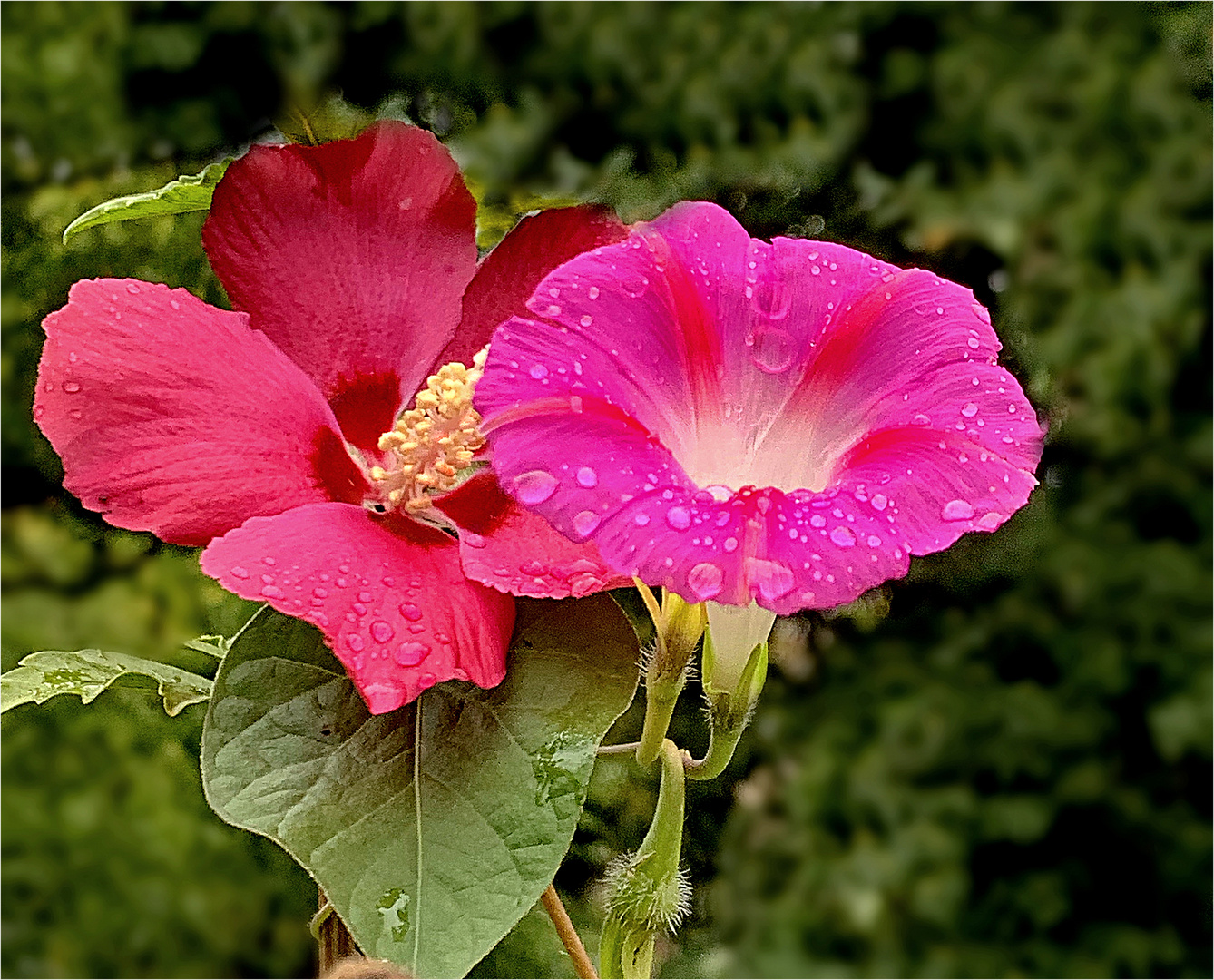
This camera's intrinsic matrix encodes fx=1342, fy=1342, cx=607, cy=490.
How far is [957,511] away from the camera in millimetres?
258

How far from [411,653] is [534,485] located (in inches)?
1.7

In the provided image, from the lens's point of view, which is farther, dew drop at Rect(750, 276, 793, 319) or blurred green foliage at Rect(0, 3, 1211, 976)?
blurred green foliage at Rect(0, 3, 1211, 976)

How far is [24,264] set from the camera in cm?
52

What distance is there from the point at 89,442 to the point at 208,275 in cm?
17

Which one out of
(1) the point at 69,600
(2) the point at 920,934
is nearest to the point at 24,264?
(1) the point at 69,600

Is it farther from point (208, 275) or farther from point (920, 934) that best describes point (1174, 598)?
point (208, 275)

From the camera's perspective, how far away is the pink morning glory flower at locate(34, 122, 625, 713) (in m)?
0.27

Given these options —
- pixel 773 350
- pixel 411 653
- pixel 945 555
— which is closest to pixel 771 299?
pixel 773 350

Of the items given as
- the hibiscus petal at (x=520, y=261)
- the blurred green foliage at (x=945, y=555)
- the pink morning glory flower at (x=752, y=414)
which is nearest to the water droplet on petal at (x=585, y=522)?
the pink morning glory flower at (x=752, y=414)

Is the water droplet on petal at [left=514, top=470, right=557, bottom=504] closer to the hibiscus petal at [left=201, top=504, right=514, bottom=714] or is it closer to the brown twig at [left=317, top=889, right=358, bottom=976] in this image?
the hibiscus petal at [left=201, top=504, right=514, bottom=714]

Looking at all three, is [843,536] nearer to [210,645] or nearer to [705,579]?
[705,579]

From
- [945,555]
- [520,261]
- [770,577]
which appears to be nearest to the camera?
[770,577]

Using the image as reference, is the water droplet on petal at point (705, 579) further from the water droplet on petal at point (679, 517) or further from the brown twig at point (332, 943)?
the brown twig at point (332, 943)

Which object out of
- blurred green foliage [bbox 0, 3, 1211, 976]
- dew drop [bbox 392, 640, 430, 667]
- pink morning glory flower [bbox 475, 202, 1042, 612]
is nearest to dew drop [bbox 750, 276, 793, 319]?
pink morning glory flower [bbox 475, 202, 1042, 612]
